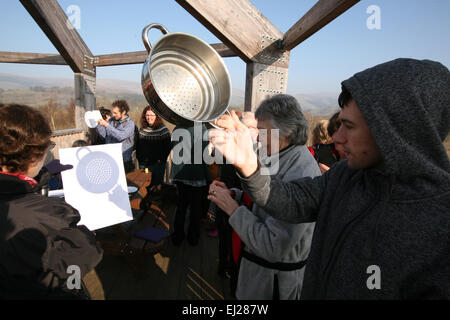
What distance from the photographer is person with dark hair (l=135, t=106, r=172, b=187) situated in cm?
417

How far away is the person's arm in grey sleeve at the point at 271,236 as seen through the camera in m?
1.21

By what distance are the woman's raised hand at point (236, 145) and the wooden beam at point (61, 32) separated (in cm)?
421

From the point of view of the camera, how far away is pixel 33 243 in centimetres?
111

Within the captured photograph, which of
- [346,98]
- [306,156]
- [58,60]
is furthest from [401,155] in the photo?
[58,60]

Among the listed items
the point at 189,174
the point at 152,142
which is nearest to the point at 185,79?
the point at 189,174

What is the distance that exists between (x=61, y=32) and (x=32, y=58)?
159 cm

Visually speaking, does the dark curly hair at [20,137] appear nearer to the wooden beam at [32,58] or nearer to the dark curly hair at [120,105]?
the dark curly hair at [120,105]

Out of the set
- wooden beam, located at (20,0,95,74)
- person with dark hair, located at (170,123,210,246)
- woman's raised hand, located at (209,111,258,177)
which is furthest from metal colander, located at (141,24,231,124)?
wooden beam, located at (20,0,95,74)

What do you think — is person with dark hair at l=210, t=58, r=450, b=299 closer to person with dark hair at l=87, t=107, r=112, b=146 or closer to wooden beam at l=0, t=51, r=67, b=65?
person with dark hair at l=87, t=107, r=112, b=146

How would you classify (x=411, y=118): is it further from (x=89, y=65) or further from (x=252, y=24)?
(x=89, y=65)

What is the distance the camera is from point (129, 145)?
4.23 meters

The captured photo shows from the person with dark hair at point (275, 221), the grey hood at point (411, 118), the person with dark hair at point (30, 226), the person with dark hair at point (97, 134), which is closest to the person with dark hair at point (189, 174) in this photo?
the person with dark hair at point (275, 221)

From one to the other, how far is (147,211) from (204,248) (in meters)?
1.18
